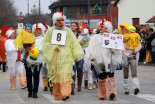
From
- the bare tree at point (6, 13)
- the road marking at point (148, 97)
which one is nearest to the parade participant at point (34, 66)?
the road marking at point (148, 97)

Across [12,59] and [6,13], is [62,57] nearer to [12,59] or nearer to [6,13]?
[12,59]

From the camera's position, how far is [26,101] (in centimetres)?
1076

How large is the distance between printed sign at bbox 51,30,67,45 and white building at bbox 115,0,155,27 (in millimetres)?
32179

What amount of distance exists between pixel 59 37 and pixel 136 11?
113ft

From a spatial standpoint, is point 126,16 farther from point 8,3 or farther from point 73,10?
point 73,10

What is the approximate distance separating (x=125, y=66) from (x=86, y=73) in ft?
6.90

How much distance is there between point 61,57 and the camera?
1046cm

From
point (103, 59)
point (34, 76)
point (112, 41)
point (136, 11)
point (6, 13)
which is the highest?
point (6, 13)

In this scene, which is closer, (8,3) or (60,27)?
(60,27)

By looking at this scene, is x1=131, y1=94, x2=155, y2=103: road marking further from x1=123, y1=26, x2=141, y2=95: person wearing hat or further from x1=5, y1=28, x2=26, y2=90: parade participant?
x1=5, y1=28, x2=26, y2=90: parade participant

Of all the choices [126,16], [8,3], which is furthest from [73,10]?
[126,16]

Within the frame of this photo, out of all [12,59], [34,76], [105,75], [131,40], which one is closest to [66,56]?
[105,75]

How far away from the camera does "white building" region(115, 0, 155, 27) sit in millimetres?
42281

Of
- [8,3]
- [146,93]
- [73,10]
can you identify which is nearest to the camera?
[146,93]
